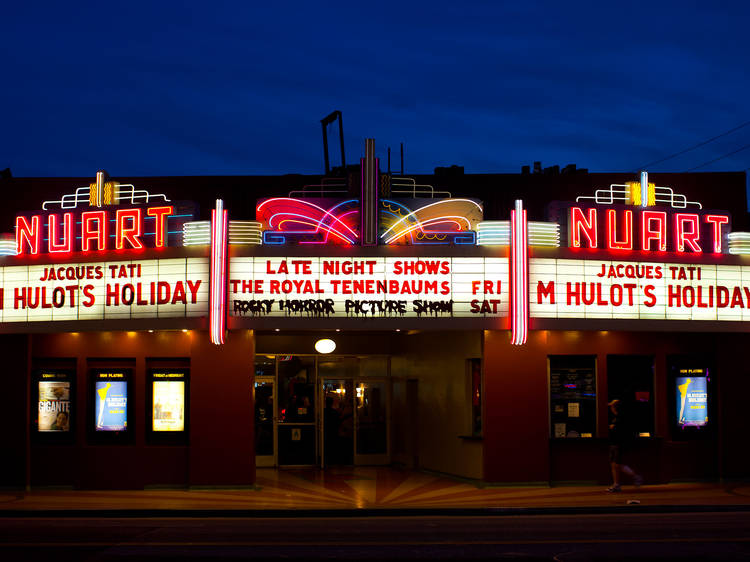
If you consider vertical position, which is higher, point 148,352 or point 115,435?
point 148,352

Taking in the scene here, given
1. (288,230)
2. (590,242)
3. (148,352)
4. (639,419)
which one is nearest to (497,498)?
(639,419)

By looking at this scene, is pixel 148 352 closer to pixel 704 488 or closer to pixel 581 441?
pixel 581 441

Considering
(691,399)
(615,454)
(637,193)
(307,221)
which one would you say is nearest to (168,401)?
(307,221)

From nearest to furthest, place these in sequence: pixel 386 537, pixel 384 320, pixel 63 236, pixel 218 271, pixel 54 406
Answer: pixel 386 537
pixel 218 271
pixel 384 320
pixel 63 236
pixel 54 406

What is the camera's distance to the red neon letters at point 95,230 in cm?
1977

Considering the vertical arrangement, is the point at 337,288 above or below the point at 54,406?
above

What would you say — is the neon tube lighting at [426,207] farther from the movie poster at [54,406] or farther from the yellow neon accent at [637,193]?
the movie poster at [54,406]

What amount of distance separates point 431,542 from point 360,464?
11.8 meters

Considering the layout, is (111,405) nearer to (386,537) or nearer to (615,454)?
(386,537)

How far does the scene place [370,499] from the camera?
1892 centimetres

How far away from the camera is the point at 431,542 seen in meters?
13.5

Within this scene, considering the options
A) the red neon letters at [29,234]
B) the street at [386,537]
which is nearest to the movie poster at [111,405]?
the red neon letters at [29,234]

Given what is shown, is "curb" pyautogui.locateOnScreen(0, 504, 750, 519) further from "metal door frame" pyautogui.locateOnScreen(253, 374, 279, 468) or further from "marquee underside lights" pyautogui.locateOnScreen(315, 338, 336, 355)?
→ "metal door frame" pyautogui.locateOnScreen(253, 374, 279, 468)

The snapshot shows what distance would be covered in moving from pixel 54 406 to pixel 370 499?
7.65 meters
